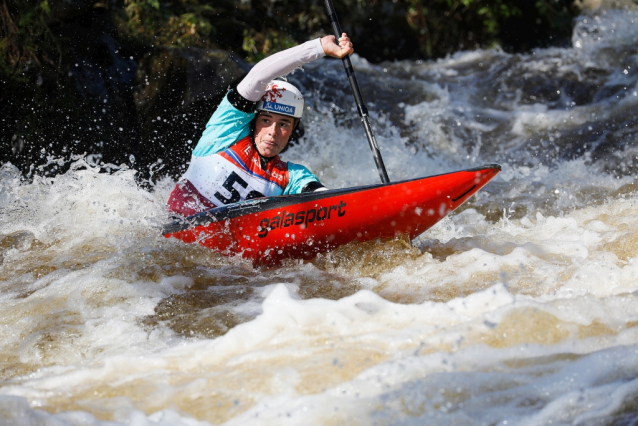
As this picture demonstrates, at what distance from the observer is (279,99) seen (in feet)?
13.3

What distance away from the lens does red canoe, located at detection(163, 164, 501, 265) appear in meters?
3.58

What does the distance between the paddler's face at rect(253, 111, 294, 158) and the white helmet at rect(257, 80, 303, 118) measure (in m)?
0.04

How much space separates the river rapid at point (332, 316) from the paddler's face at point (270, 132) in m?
Result: 0.78

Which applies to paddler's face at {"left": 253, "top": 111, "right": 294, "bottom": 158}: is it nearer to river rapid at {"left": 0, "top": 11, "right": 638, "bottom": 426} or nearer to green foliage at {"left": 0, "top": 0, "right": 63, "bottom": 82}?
river rapid at {"left": 0, "top": 11, "right": 638, "bottom": 426}

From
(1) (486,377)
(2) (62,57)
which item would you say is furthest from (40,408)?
(2) (62,57)

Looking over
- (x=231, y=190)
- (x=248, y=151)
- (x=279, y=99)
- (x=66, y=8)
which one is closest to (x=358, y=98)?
(x=279, y=99)

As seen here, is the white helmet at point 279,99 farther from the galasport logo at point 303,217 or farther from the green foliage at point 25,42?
the green foliage at point 25,42

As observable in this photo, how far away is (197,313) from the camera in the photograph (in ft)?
9.89

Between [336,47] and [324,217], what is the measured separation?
1.15m

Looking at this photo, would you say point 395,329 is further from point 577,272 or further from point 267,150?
point 267,150

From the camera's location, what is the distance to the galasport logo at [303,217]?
11.9 feet

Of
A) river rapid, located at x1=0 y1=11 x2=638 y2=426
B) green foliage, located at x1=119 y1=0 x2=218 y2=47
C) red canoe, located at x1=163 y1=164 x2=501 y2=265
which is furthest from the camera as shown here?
green foliage, located at x1=119 y1=0 x2=218 y2=47

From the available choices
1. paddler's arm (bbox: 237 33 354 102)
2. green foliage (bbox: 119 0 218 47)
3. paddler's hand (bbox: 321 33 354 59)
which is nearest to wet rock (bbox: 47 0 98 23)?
green foliage (bbox: 119 0 218 47)

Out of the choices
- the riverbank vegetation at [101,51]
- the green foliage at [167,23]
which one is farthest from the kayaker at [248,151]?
the green foliage at [167,23]
